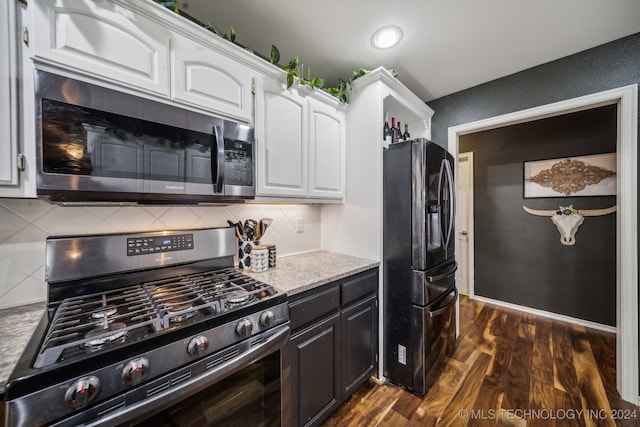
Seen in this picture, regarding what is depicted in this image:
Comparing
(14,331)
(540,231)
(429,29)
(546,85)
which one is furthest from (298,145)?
(540,231)

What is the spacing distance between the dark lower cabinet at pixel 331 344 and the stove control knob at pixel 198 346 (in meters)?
0.43

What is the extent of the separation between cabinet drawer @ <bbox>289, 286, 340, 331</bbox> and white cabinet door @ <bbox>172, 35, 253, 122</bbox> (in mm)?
1069

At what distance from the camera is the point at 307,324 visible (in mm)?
1284

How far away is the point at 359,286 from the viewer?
5.23 ft

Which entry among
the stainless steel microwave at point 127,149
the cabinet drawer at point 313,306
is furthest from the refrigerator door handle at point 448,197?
the stainless steel microwave at point 127,149

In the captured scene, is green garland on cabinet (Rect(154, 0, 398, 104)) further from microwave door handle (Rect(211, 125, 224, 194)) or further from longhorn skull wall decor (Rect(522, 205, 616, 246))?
longhorn skull wall decor (Rect(522, 205, 616, 246))

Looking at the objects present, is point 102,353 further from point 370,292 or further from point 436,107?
point 436,107

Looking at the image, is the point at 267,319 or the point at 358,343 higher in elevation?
the point at 267,319

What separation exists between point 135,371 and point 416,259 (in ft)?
5.04

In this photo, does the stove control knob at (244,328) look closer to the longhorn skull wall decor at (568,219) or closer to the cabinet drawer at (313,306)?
the cabinet drawer at (313,306)

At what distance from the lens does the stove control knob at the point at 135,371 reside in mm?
706

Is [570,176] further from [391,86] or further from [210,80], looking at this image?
[210,80]

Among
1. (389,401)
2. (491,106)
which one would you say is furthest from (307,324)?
(491,106)

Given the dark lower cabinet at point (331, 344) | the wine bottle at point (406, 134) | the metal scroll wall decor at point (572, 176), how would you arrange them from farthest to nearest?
1. the metal scroll wall decor at point (572, 176)
2. the wine bottle at point (406, 134)
3. the dark lower cabinet at point (331, 344)
